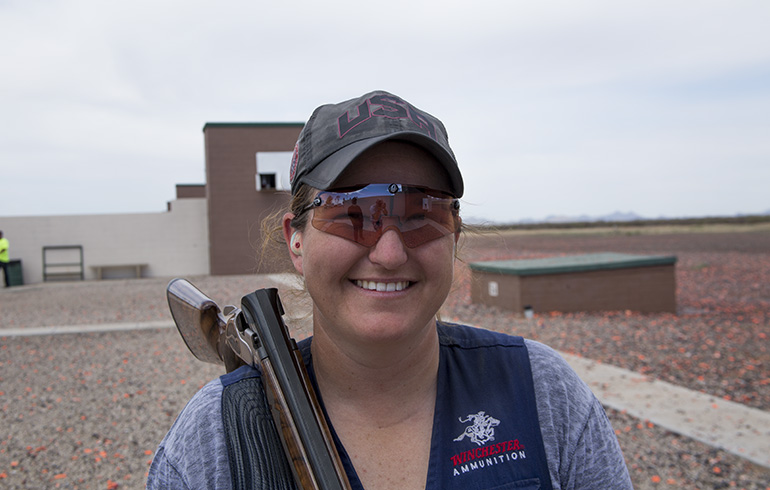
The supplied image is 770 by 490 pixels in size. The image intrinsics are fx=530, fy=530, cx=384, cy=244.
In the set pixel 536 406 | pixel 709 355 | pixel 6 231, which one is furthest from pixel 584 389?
pixel 6 231

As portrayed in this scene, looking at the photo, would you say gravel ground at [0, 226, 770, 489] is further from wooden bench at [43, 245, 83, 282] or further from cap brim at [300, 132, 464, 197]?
wooden bench at [43, 245, 83, 282]

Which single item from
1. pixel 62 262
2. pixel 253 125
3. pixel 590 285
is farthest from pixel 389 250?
pixel 62 262

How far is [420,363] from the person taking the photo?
151cm

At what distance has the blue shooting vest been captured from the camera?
4.39 ft

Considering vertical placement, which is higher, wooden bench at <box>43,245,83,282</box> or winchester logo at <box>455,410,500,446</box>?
winchester logo at <box>455,410,500,446</box>

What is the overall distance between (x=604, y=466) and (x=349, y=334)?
2.54 feet

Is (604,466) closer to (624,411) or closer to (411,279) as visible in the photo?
(411,279)

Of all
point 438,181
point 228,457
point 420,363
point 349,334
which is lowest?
point 228,457

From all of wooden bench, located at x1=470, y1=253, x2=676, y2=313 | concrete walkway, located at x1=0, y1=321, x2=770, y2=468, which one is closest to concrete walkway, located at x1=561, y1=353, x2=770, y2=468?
concrete walkway, located at x1=0, y1=321, x2=770, y2=468

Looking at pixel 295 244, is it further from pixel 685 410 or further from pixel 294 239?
pixel 685 410

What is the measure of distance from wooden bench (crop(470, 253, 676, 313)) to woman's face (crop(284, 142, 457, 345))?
8648mm

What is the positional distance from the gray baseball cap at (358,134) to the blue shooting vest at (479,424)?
52 centimetres

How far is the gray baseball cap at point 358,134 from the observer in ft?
4.33

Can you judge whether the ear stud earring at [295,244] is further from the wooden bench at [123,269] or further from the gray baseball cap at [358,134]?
the wooden bench at [123,269]
